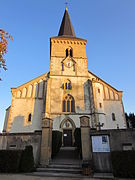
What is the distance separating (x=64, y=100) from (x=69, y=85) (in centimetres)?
288

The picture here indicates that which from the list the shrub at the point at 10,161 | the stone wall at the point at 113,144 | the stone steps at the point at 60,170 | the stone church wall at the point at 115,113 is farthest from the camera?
the stone church wall at the point at 115,113

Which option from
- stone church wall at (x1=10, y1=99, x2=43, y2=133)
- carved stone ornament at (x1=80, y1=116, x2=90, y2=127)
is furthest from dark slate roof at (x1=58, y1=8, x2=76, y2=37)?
carved stone ornament at (x1=80, y1=116, x2=90, y2=127)

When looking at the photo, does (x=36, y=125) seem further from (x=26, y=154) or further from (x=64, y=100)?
(x=26, y=154)

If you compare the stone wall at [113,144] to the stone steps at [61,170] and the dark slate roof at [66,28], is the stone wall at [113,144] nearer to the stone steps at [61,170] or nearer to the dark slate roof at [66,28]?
the stone steps at [61,170]

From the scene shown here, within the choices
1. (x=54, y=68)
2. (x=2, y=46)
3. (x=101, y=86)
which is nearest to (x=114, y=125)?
(x=101, y=86)

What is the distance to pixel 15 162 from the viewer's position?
7664mm

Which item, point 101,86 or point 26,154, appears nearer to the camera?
point 26,154

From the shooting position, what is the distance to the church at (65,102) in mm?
17734

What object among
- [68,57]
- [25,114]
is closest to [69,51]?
[68,57]

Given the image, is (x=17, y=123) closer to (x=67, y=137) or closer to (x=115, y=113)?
(x=67, y=137)

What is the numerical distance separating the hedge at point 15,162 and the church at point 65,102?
916cm

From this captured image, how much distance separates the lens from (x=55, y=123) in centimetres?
1752

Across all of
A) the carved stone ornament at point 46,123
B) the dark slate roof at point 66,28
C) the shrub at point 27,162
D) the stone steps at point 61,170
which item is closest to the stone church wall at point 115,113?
the carved stone ornament at point 46,123

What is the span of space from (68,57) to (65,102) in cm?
→ 927
